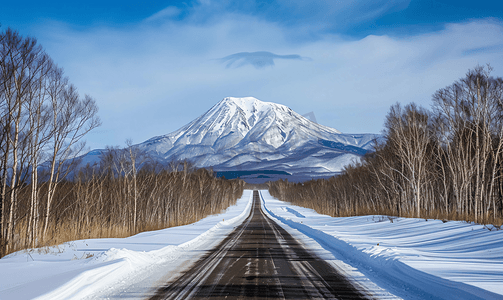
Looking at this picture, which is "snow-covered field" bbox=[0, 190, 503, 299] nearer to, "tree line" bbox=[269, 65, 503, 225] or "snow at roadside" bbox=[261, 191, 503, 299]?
"snow at roadside" bbox=[261, 191, 503, 299]

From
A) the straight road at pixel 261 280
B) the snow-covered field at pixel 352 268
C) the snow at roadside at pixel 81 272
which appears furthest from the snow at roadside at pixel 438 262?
the snow at roadside at pixel 81 272

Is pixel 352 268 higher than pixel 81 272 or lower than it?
lower

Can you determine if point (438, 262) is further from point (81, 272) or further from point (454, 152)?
point (454, 152)

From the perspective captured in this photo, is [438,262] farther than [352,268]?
No

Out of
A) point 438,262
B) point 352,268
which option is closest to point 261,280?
point 352,268

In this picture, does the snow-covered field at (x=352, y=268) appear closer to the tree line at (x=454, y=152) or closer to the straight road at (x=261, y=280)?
the straight road at (x=261, y=280)

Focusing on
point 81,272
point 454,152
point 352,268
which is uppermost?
point 454,152

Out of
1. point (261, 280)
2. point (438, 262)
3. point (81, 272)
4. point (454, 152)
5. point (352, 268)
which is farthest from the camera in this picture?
point (454, 152)

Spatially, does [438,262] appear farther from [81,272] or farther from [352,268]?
[81,272]

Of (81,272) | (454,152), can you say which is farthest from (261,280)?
(454,152)

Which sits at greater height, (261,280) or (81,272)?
(81,272)

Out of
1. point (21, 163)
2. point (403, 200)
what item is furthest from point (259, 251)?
point (403, 200)

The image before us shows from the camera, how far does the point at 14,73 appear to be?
9.56 metres

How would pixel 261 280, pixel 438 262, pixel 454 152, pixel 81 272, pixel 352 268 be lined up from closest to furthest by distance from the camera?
pixel 81 272
pixel 261 280
pixel 438 262
pixel 352 268
pixel 454 152
